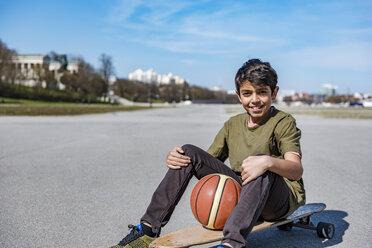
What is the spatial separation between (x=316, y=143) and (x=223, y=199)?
978cm

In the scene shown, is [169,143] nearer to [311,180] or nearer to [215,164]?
[311,180]

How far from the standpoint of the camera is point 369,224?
157 inches

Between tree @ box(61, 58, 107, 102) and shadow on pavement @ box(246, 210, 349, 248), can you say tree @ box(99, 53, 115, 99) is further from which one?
shadow on pavement @ box(246, 210, 349, 248)

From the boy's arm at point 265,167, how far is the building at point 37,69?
244 feet

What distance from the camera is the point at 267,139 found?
9.72 feet

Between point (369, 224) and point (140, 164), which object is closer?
point (369, 224)

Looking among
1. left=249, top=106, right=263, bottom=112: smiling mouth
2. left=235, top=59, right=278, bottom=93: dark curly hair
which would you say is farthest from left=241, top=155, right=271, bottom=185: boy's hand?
left=235, top=59, right=278, bottom=93: dark curly hair

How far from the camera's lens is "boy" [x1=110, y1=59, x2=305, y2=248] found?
8.54ft

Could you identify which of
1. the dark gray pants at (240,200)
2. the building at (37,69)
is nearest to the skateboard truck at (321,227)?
the dark gray pants at (240,200)

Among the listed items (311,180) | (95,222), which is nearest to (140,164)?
(311,180)

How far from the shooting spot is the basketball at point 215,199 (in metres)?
2.78

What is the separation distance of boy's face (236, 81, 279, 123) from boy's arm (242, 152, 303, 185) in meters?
0.47

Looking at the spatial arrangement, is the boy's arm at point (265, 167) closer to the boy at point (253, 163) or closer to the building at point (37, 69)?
the boy at point (253, 163)

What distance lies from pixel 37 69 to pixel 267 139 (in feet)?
262
